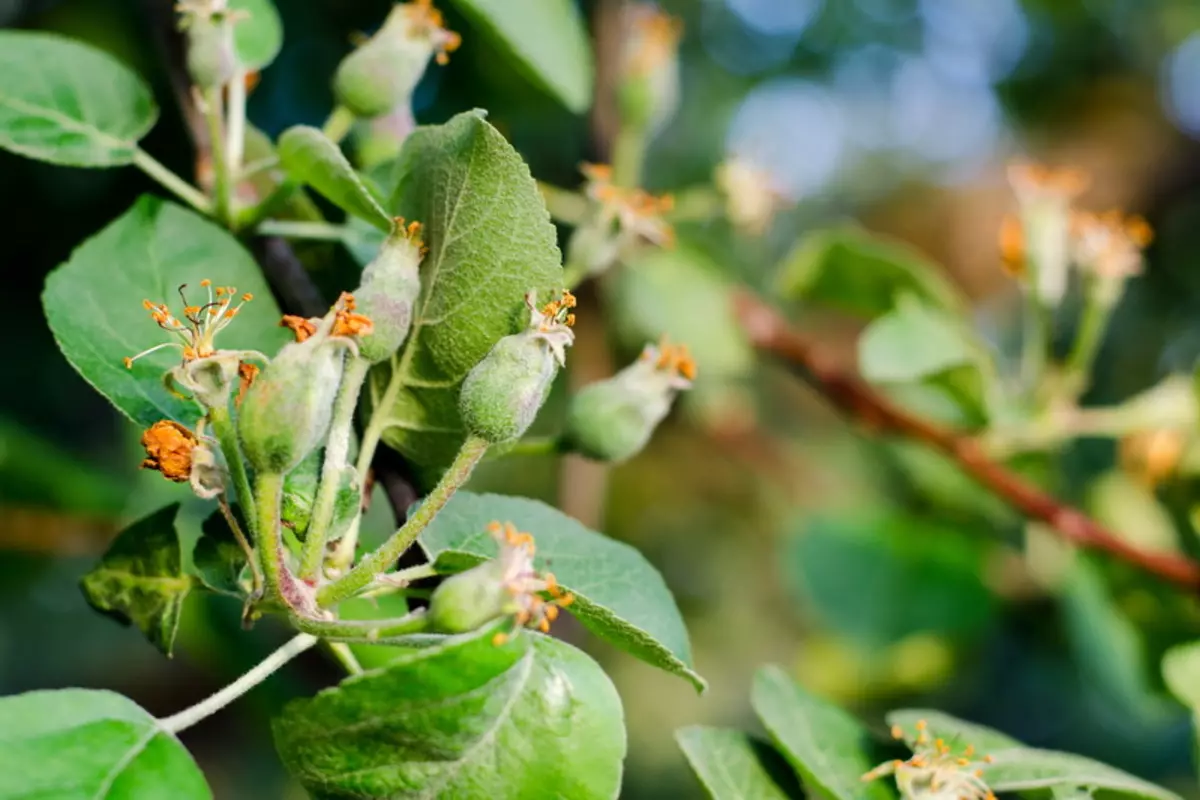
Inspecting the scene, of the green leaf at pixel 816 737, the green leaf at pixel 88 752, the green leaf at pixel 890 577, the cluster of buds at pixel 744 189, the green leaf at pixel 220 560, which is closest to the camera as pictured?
the green leaf at pixel 88 752

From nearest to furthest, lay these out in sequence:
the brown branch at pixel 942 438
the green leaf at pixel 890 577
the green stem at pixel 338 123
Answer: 1. the green stem at pixel 338 123
2. the brown branch at pixel 942 438
3. the green leaf at pixel 890 577

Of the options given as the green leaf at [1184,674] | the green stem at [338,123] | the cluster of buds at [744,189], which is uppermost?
the cluster of buds at [744,189]

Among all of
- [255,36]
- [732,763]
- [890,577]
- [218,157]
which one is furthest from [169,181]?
[890,577]

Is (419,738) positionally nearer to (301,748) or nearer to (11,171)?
(301,748)

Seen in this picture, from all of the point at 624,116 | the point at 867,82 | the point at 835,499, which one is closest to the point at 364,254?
the point at 624,116

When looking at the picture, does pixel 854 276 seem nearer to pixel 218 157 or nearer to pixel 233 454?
pixel 218 157

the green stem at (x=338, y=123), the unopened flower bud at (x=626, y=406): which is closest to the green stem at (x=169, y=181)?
the green stem at (x=338, y=123)

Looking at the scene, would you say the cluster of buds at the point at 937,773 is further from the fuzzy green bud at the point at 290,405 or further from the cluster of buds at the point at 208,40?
the cluster of buds at the point at 208,40
